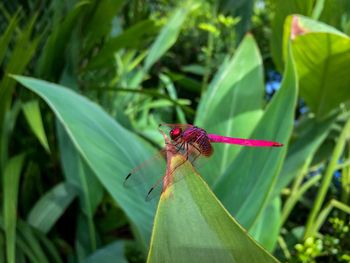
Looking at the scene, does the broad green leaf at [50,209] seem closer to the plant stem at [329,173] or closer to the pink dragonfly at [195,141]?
the plant stem at [329,173]

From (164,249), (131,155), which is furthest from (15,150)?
(164,249)

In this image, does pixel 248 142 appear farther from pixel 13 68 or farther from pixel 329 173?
pixel 13 68

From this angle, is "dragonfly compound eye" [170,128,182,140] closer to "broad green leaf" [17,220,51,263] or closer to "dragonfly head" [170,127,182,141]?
"dragonfly head" [170,127,182,141]

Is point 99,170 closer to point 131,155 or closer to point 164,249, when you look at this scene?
point 131,155

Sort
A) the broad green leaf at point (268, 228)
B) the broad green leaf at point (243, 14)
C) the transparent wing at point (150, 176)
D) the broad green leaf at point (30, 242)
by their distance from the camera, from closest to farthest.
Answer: the transparent wing at point (150, 176) → the broad green leaf at point (268, 228) → the broad green leaf at point (30, 242) → the broad green leaf at point (243, 14)

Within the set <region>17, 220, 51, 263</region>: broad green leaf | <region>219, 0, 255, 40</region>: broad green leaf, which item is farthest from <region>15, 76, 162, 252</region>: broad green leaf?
<region>219, 0, 255, 40</region>: broad green leaf

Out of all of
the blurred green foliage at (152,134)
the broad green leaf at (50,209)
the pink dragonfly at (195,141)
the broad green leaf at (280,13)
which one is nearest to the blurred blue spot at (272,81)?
the blurred green foliage at (152,134)
